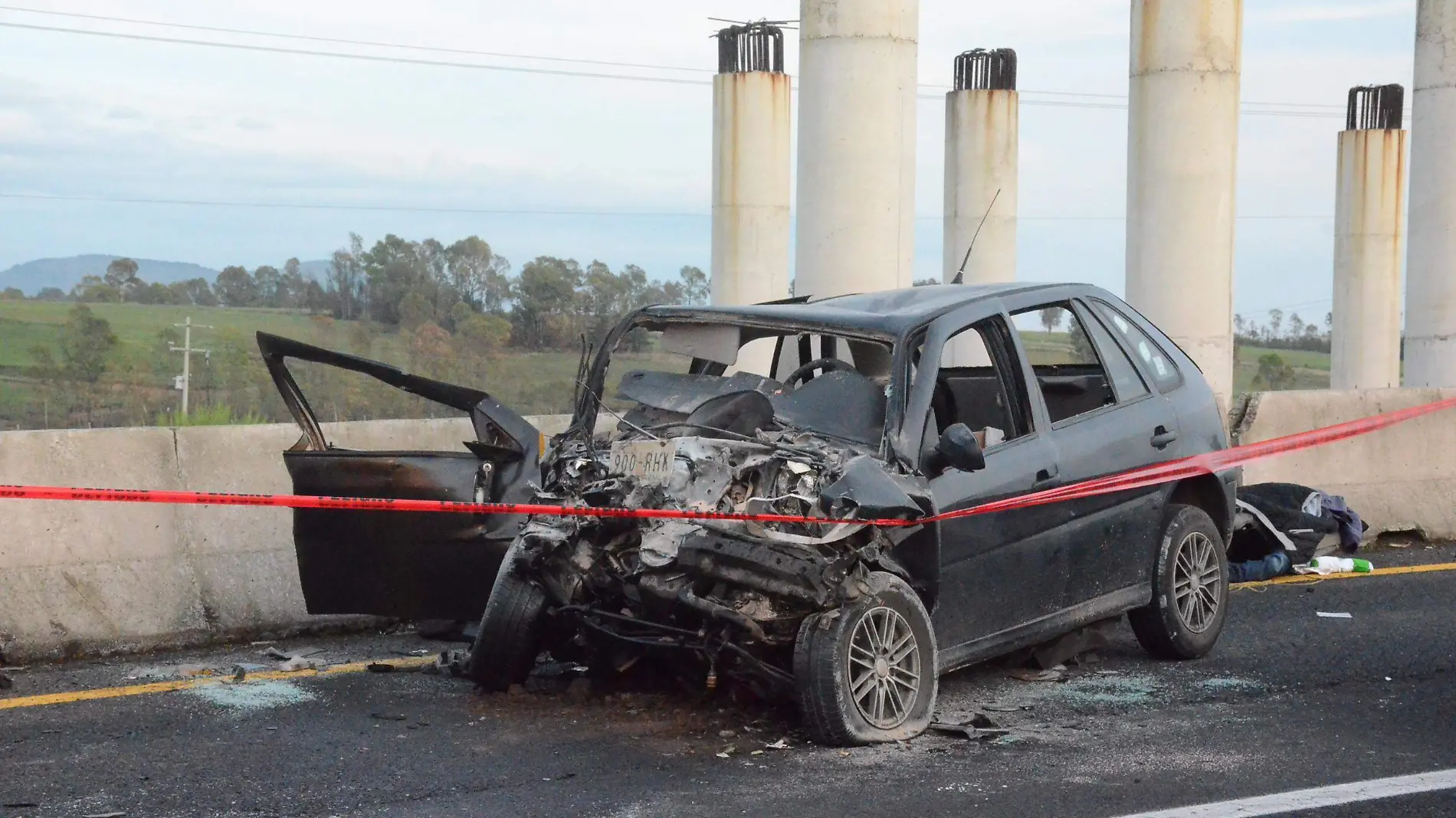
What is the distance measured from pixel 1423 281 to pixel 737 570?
1713cm

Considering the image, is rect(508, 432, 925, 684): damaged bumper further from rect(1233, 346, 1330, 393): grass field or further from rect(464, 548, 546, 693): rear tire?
rect(1233, 346, 1330, 393): grass field

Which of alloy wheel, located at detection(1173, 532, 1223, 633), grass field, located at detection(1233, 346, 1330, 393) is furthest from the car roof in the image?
grass field, located at detection(1233, 346, 1330, 393)

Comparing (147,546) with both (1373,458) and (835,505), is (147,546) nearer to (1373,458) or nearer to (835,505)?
(835,505)

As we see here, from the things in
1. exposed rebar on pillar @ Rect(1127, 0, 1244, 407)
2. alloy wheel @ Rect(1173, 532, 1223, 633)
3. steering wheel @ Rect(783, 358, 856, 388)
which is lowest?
alloy wheel @ Rect(1173, 532, 1223, 633)

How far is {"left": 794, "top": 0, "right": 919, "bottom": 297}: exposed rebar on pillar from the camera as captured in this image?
47.3ft

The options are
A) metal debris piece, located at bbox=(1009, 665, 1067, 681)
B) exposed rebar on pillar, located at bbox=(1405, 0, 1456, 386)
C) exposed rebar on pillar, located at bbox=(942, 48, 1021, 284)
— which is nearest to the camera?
metal debris piece, located at bbox=(1009, 665, 1067, 681)

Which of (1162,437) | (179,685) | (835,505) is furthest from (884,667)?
Answer: (179,685)

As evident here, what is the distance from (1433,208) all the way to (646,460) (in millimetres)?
17315

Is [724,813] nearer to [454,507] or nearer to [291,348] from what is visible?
[454,507]

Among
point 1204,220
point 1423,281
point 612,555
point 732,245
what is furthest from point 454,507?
point 732,245

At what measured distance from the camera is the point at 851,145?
1458 cm

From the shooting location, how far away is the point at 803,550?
226 inches

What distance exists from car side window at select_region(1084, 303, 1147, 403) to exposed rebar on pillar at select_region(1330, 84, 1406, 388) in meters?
36.7

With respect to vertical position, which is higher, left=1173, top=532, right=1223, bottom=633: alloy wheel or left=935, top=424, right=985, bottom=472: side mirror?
left=935, top=424, right=985, bottom=472: side mirror
